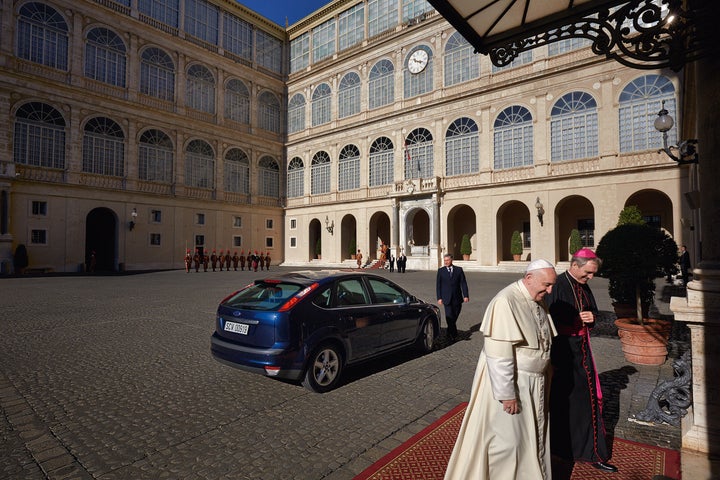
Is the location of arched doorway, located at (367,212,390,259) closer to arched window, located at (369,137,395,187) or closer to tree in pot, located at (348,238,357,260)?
tree in pot, located at (348,238,357,260)

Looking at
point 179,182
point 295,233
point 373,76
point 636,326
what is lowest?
point 636,326

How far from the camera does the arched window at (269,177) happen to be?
1555 inches

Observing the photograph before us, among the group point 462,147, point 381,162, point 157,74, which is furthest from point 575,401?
point 157,74

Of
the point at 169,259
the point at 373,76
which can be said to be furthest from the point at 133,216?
the point at 373,76

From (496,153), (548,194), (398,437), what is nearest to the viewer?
(398,437)

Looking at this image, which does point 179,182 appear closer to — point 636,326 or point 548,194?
point 548,194

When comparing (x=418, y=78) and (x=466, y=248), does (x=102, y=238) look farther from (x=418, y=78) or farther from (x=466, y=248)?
(x=466, y=248)

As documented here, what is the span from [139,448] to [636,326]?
676cm

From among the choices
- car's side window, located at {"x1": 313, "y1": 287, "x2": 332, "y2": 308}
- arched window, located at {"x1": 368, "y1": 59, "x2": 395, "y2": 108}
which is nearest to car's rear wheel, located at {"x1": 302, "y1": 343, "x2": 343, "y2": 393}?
car's side window, located at {"x1": 313, "y1": 287, "x2": 332, "y2": 308}

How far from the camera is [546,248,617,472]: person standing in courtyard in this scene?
324cm

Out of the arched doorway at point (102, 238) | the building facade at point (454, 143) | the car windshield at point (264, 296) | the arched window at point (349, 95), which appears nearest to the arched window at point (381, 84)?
the building facade at point (454, 143)

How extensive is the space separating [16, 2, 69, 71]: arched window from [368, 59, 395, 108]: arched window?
22923 millimetres

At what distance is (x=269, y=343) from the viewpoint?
482 centimetres

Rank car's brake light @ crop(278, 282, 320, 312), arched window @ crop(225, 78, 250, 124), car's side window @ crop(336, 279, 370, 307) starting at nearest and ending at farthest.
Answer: car's brake light @ crop(278, 282, 320, 312) < car's side window @ crop(336, 279, 370, 307) < arched window @ crop(225, 78, 250, 124)
